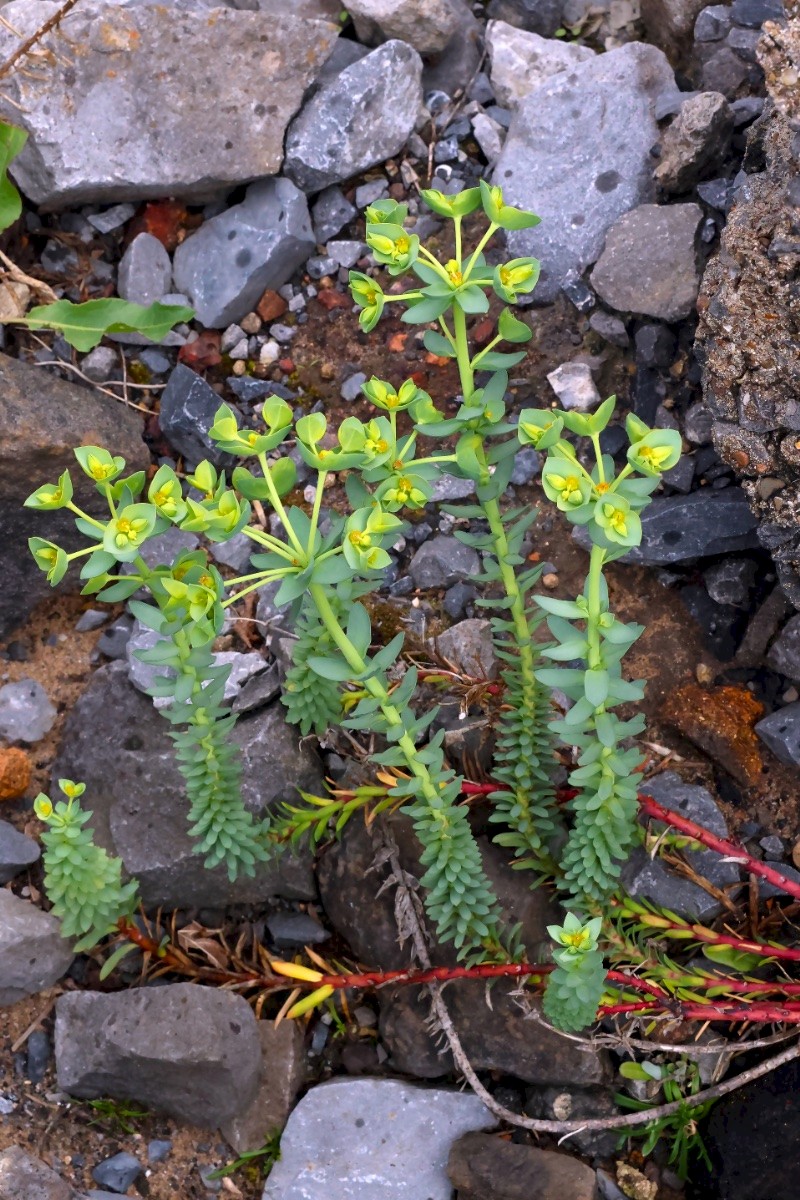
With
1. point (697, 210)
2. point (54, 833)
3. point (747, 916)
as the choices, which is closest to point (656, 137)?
point (697, 210)

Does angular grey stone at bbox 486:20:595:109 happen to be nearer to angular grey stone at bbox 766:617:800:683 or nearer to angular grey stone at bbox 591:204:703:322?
angular grey stone at bbox 591:204:703:322

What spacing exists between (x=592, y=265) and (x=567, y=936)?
7.84ft

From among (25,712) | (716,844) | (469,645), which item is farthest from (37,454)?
(716,844)

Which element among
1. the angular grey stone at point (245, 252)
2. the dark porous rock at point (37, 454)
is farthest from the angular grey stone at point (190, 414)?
the angular grey stone at point (245, 252)

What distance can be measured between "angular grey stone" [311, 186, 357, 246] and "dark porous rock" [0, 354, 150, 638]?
1031 millimetres

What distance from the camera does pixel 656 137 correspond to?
13.7 ft

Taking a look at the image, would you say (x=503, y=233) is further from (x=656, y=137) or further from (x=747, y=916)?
(x=747, y=916)

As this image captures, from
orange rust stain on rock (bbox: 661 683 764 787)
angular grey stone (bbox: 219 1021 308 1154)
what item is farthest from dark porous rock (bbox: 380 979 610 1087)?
orange rust stain on rock (bbox: 661 683 764 787)

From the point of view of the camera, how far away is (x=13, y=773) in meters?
3.78

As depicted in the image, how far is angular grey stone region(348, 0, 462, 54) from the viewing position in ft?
14.5

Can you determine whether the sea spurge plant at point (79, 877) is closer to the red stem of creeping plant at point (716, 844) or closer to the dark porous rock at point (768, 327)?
the red stem of creeping plant at point (716, 844)

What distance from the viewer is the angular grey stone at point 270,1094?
11.2ft

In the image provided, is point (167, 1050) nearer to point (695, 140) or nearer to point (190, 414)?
point (190, 414)

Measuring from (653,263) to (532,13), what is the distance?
1.37 meters
